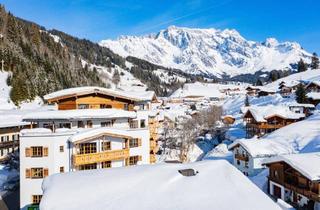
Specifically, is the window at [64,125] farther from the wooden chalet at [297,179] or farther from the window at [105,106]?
the wooden chalet at [297,179]

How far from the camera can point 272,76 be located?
533 ft

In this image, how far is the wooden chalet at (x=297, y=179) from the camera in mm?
26609

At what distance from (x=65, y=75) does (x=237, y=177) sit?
103 m

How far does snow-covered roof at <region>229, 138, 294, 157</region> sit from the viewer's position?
140ft

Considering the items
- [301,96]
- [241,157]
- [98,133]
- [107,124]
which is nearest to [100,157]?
[98,133]

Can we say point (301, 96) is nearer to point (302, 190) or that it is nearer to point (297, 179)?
point (297, 179)

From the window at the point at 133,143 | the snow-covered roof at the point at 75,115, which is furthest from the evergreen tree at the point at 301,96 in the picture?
the snow-covered roof at the point at 75,115

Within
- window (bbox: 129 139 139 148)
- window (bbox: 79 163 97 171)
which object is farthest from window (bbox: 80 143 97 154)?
window (bbox: 129 139 139 148)

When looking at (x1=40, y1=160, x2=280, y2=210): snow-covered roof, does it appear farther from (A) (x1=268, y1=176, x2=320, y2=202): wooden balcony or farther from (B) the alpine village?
(A) (x1=268, y1=176, x2=320, y2=202): wooden balcony

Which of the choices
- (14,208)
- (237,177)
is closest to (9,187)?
(14,208)

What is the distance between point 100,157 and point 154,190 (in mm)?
17537

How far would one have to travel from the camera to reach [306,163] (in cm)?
2775

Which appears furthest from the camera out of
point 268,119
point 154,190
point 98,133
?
point 268,119

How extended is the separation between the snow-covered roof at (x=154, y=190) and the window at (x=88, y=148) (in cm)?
1495
